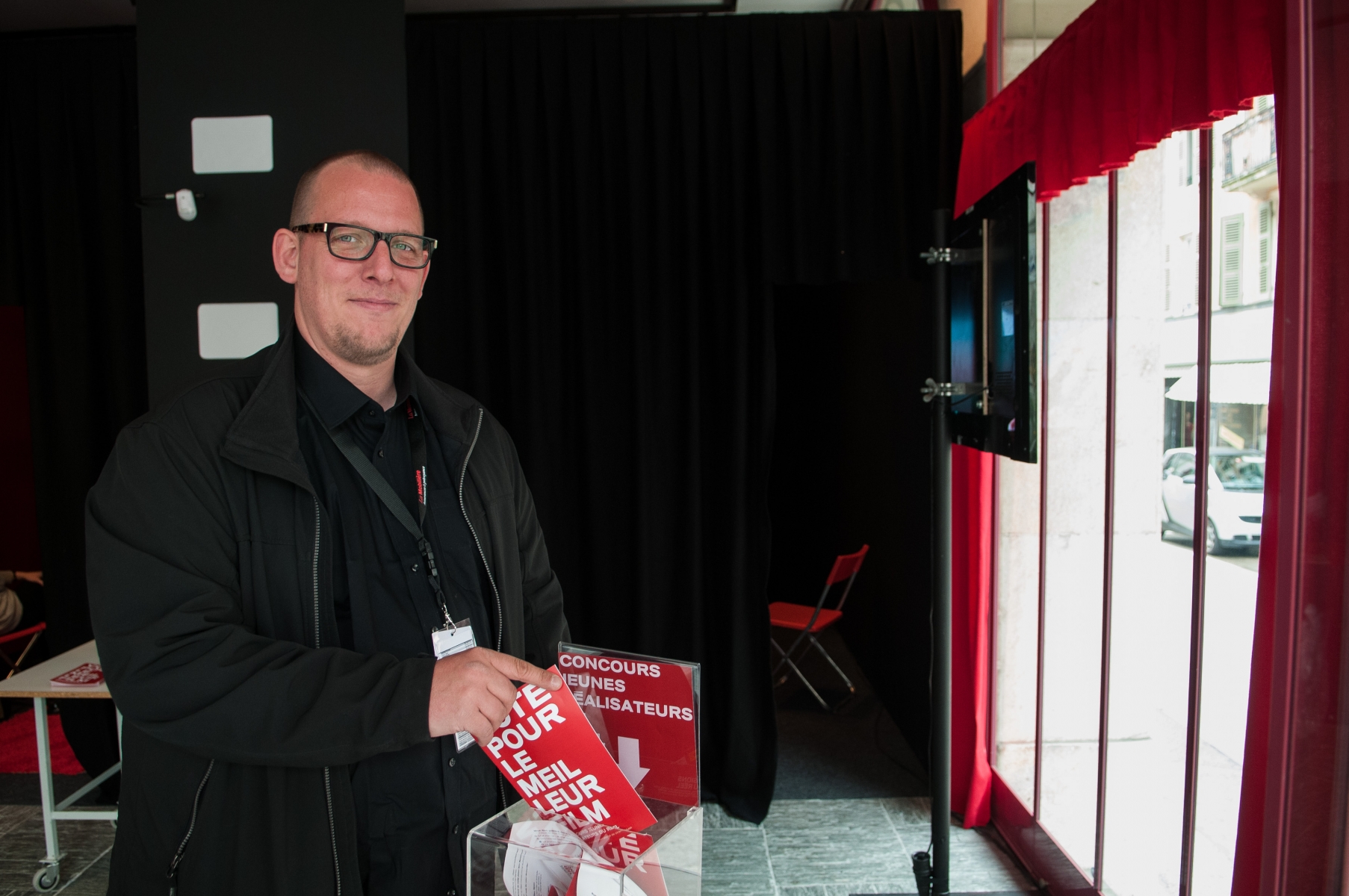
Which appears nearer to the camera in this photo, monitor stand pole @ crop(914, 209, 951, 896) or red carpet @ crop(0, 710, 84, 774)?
monitor stand pole @ crop(914, 209, 951, 896)

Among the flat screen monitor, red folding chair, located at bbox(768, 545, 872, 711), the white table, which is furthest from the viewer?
red folding chair, located at bbox(768, 545, 872, 711)

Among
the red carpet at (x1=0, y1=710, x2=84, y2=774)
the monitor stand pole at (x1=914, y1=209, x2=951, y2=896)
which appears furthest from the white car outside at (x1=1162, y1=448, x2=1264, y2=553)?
the red carpet at (x1=0, y1=710, x2=84, y2=774)

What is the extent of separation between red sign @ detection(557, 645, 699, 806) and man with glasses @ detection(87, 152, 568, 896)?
99 millimetres

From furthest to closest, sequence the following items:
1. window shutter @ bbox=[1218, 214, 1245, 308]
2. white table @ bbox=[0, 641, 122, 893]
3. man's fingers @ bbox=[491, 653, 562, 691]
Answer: white table @ bbox=[0, 641, 122, 893]
window shutter @ bbox=[1218, 214, 1245, 308]
man's fingers @ bbox=[491, 653, 562, 691]

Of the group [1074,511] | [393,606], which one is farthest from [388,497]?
[1074,511]

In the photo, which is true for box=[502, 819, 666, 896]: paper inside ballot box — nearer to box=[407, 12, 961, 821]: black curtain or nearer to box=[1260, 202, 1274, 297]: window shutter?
box=[1260, 202, 1274, 297]: window shutter

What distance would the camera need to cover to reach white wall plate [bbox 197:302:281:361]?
8.40ft

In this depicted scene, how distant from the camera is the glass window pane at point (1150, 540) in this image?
2098 mm

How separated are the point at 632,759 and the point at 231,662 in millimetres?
552

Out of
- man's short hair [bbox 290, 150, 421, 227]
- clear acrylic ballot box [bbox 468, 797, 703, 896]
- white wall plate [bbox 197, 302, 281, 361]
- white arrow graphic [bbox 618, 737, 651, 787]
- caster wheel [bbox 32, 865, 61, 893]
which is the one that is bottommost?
caster wheel [bbox 32, 865, 61, 893]

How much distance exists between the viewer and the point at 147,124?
8.35 ft

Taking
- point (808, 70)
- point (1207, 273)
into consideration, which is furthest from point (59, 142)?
point (1207, 273)

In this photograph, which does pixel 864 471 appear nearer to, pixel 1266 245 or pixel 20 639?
pixel 1266 245

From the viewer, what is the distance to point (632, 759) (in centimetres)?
106
